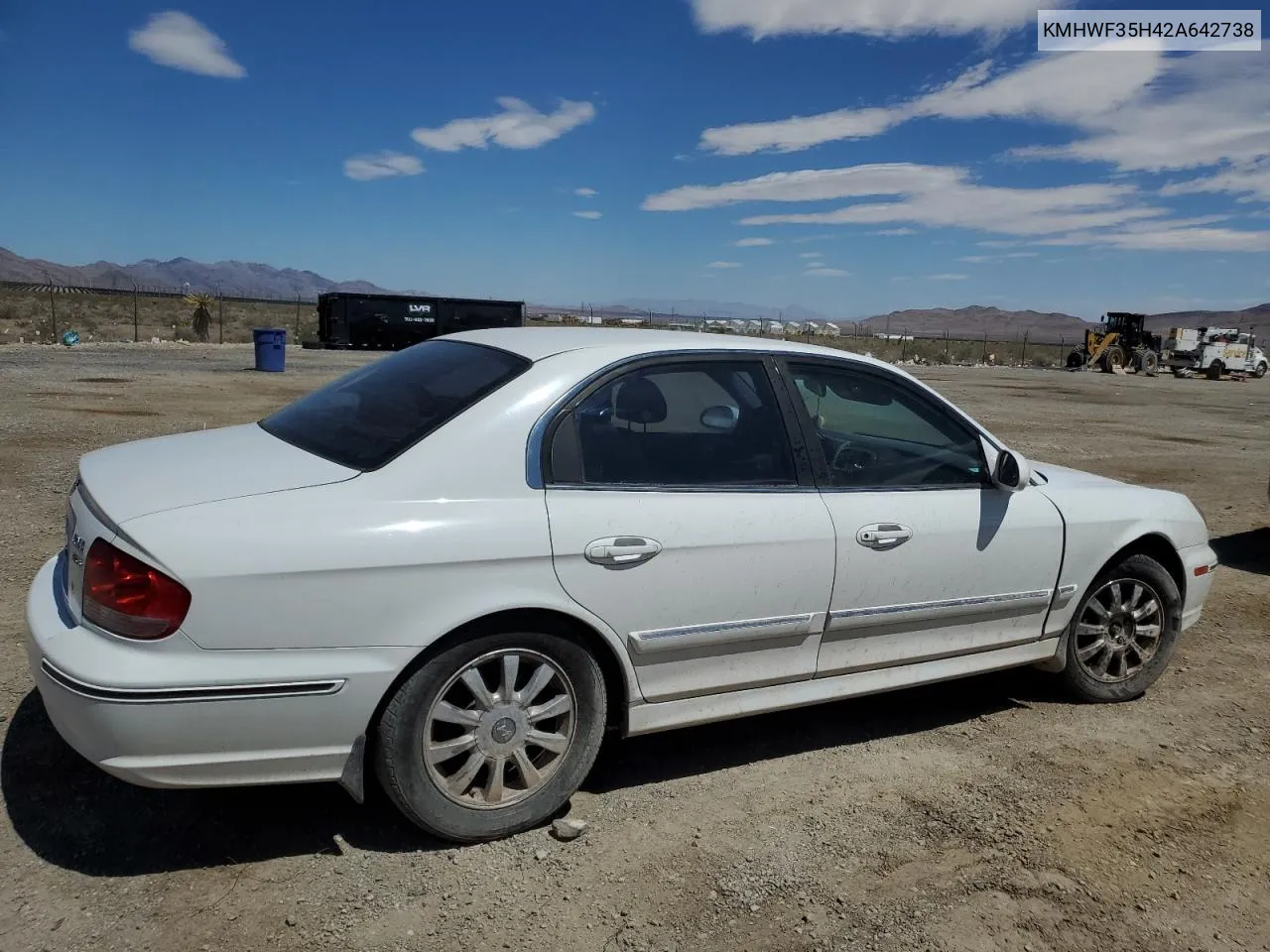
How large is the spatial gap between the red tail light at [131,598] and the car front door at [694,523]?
3.50 ft

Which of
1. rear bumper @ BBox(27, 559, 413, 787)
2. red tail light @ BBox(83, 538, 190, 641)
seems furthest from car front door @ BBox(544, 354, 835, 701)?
red tail light @ BBox(83, 538, 190, 641)

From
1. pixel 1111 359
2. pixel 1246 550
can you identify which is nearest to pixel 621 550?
pixel 1246 550

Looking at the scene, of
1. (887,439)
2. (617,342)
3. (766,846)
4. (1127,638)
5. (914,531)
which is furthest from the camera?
(1127,638)

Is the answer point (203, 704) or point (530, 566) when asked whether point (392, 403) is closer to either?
point (530, 566)

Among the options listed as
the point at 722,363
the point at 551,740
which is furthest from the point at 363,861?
the point at 722,363

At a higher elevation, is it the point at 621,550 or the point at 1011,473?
the point at 1011,473

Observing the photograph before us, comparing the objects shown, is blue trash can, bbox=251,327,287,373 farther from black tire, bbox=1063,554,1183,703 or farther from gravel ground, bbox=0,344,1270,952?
black tire, bbox=1063,554,1183,703

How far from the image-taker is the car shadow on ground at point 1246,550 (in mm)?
7348

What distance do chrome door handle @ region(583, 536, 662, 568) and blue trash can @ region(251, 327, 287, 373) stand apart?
2106 centimetres

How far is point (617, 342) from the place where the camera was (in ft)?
11.5

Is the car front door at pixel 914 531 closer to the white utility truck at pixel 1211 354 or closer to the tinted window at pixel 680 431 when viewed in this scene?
the tinted window at pixel 680 431

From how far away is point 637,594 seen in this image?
3.12m

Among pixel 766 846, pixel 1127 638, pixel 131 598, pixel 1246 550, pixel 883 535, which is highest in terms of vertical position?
pixel 883 535

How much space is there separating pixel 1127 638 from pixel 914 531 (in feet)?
5.14
